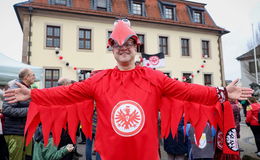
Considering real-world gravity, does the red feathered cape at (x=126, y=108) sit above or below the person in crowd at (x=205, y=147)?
above

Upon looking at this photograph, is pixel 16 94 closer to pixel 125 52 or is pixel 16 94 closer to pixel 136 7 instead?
pixel 125 52

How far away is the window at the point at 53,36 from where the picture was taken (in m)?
15.4

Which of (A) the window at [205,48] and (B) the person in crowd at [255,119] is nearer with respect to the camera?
(B) the person in crowd at [255,119]

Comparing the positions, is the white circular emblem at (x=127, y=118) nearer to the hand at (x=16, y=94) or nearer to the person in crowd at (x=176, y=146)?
the hand at (x=16, y=94)

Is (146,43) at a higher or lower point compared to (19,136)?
higher

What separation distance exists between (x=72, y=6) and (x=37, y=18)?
9.26 ft

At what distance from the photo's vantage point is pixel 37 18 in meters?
14.9

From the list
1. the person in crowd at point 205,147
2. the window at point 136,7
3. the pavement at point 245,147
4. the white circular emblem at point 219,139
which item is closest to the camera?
the white circular emblem at point 219,139

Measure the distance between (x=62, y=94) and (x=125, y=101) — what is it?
0.67 metres

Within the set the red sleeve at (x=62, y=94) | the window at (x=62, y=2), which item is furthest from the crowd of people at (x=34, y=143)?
the window at (x=62, y=2)

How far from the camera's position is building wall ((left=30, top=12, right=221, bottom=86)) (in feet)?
49.3

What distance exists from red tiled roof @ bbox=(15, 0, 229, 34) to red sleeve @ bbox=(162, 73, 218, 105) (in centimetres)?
1508

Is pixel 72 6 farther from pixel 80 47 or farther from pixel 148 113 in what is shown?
pixel 148 113

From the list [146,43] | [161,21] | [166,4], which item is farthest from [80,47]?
[166,4]
